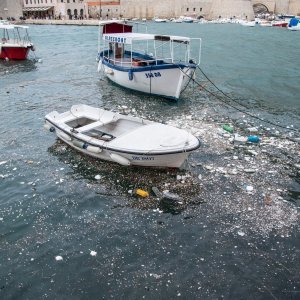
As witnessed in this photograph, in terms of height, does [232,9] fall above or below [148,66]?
above

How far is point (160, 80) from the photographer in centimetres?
1719

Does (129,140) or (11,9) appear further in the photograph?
(11,9)

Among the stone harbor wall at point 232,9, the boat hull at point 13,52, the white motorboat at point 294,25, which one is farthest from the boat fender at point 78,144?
the stone harbor wall at point 232,9

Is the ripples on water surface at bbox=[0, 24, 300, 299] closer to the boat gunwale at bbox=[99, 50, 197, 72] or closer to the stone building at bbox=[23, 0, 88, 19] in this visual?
the boat gunwale at bbox=[99, 50, 197, 72]

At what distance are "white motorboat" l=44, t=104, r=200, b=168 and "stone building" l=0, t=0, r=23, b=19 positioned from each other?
338 feet

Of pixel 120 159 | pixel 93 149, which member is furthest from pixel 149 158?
pixel 93 149

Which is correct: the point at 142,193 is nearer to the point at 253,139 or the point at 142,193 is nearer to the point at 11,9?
the point at 253,139

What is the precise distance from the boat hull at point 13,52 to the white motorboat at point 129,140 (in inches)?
798

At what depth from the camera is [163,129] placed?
407 inches

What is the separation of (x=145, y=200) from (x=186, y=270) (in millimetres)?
2593

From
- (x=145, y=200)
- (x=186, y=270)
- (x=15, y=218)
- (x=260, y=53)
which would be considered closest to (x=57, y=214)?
(x=15, y=218)

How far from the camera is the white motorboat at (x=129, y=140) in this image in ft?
31.1

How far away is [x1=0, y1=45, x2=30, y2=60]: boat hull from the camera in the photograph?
1155 inches

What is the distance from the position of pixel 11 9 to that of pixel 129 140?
10767cm
